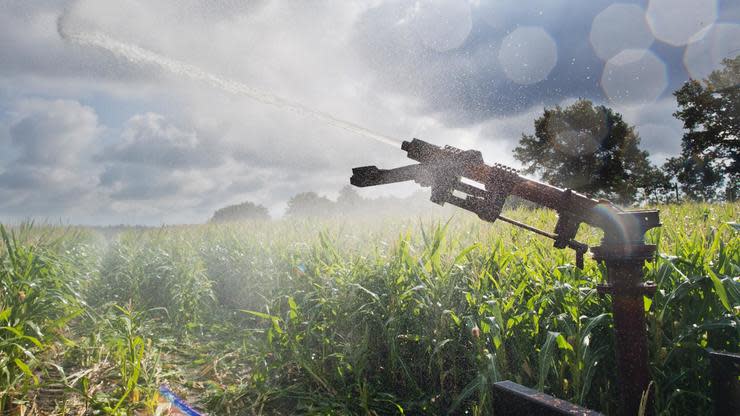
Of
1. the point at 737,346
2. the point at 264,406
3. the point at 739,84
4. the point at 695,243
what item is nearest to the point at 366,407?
Result: the point at 264,406

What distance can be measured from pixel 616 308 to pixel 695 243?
6.12 ft

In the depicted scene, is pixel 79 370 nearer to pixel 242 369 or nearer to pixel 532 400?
pixel 242 369

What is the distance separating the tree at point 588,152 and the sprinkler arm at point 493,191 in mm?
30397

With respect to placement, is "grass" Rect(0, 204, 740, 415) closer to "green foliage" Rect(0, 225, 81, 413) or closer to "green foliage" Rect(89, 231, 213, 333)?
"green foliage" Rect(0, 225, 81, 413)

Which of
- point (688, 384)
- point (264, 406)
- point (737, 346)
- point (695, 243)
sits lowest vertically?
point (264, 406)

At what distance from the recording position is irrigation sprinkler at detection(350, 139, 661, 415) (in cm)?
280

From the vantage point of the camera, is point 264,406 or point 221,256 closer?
point 264,406

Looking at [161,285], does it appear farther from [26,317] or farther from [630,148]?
[630,148]

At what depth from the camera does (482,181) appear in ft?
9.62

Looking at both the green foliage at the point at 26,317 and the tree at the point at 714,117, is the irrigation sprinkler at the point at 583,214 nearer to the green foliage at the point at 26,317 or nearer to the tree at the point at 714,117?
the green foliage at the point at 26,317

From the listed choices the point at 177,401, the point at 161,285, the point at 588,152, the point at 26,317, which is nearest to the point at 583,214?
the point at 177,401

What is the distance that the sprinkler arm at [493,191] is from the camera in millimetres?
2811

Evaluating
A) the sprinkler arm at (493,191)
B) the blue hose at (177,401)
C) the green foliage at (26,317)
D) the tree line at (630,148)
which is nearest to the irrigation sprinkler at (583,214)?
the sprinkler arm at (493,191)

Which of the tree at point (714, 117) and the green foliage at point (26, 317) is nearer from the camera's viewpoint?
the green foliage at point (26, 317)
